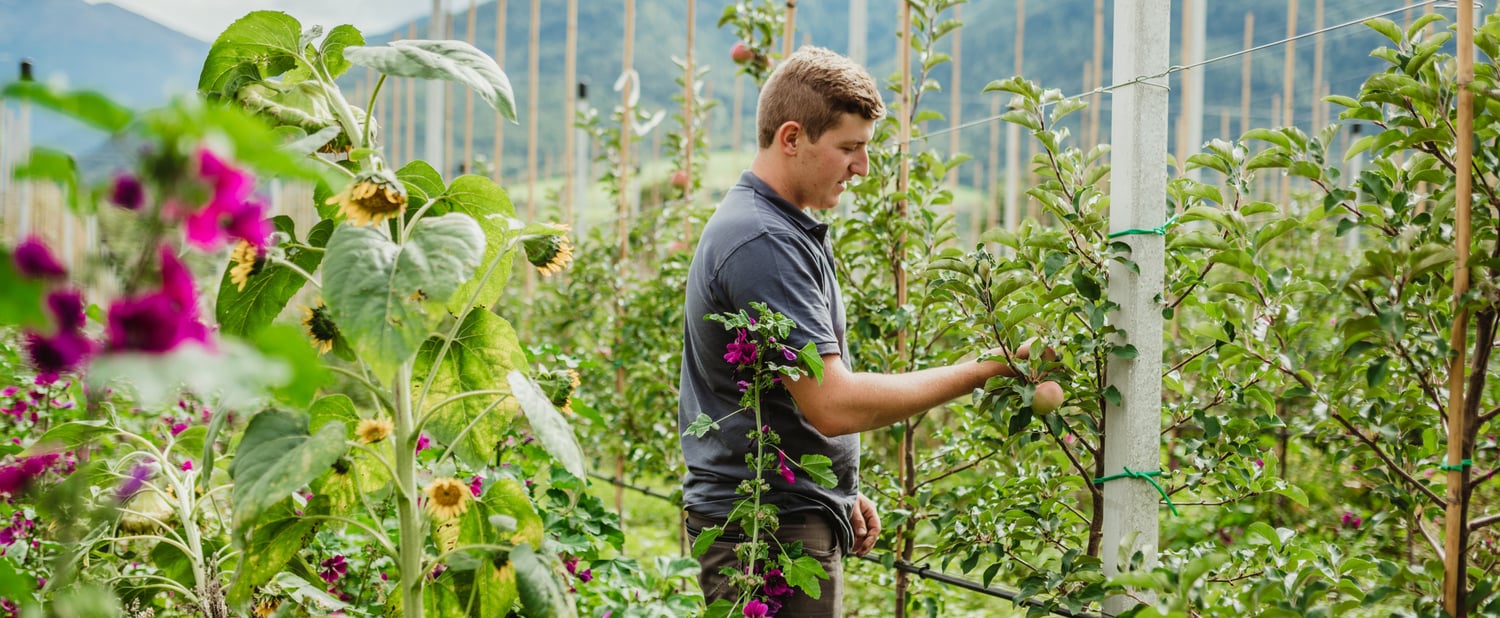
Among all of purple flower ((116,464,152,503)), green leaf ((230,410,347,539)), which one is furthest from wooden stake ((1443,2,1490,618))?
purple flower ((116,464,152,503))

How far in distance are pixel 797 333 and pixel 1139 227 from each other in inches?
20.8

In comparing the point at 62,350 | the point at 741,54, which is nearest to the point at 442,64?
the point at 62,350

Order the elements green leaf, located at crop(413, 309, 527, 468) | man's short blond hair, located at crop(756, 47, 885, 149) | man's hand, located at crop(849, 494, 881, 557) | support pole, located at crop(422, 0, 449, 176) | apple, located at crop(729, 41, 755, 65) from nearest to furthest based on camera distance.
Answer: green leaf, located at crop(413, 309, 527, 468), man's short blond hair, located at crop(756, 47, 885, 149), man's hand, located at crop(849, 494, 881, 557), apple, located at crop(729, 41, 755, 65), support pole, located at crop(422, 0, 449, 176)

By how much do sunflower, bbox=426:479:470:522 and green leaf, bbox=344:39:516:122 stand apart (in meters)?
0.44

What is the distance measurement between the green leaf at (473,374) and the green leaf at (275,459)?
8.8 inches

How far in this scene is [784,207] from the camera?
1.71m

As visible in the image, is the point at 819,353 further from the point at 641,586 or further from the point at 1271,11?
the point at 1271,11

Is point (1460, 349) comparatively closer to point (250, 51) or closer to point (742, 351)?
point (742, 351)

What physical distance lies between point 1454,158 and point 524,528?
123cm

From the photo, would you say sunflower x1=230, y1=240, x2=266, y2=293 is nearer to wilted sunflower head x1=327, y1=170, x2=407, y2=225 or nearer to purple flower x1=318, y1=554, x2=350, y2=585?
wilted sunflower head x1=327, y1=170, x2=407, y2=225

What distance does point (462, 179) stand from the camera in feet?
4.16

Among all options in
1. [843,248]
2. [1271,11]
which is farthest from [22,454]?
[1271,11]

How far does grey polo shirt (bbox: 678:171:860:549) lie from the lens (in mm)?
1549

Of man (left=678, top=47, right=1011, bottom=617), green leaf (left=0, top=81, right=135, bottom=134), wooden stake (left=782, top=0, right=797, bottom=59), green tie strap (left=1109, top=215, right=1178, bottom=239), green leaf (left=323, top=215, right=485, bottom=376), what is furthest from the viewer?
wooden stake (left=782, top=0, right=797, bottom=59)
